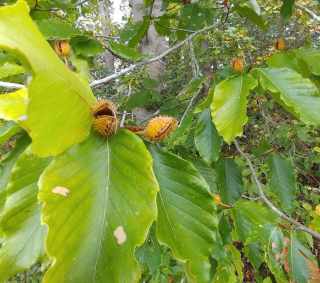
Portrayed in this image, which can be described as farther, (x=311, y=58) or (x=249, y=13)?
(x=249, y=13)

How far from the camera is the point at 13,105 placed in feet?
1.80

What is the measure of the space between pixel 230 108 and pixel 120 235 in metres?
0.59

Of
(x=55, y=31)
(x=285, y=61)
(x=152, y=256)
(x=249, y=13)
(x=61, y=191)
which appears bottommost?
(x=152, y=256)

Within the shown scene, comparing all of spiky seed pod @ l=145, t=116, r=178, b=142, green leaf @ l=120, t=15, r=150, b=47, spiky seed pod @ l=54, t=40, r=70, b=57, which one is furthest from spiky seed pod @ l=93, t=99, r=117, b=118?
green leaf @ l=120, t=15, r=150, b=47

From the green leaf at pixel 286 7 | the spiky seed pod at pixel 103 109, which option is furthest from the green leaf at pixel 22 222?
the green leaf at pixel 286 7

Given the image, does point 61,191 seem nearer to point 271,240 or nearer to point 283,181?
point 271,240

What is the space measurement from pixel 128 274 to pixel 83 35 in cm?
108

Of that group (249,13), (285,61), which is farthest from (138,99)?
(285,61)

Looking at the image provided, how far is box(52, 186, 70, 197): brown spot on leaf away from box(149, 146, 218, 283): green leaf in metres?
0.21

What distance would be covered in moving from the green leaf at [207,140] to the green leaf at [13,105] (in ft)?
2.46

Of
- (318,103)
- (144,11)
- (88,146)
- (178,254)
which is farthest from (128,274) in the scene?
(144,11)

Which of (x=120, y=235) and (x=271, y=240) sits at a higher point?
(x=120, y=235)

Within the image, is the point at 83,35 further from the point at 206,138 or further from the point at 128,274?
the point at 128,274

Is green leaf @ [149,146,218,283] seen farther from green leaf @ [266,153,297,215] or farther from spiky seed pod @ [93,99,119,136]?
green leaf @ [266,153,297,215]
